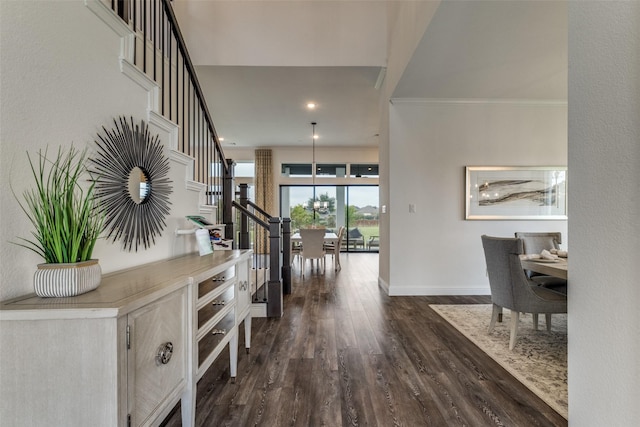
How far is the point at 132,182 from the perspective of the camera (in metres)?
1.59

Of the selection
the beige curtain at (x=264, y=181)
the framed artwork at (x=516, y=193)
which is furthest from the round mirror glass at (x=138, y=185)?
the beige curtain at (x=264, y=181)

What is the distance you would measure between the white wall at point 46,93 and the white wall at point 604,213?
195 centimetres

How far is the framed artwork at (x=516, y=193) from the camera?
4047 millimetres

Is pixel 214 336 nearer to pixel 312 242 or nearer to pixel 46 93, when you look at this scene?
pixel 46 93

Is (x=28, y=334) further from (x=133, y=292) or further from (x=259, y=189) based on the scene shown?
(x=259, y=189)

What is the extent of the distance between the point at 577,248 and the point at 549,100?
13.7 ft

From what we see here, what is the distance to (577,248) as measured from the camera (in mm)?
993

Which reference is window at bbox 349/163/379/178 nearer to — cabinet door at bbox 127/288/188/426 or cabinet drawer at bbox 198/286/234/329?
cabinet drawer at bbox 198/286/234/329

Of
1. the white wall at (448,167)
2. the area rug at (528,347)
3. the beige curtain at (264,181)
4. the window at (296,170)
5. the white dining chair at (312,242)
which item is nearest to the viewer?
the area rug at (528,347)

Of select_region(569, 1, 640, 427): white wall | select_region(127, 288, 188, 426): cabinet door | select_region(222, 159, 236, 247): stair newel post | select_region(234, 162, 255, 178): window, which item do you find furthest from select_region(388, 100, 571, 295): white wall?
select_region(234, 162, 255, 178): window

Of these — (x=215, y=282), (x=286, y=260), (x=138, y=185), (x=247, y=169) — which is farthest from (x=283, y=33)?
(x=247, y=169)

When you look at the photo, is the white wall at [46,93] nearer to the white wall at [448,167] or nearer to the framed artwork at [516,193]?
the white wall at [448,167]

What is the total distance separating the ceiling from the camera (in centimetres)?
241

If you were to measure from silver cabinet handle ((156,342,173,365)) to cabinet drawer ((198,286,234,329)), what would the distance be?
9.7 inches
